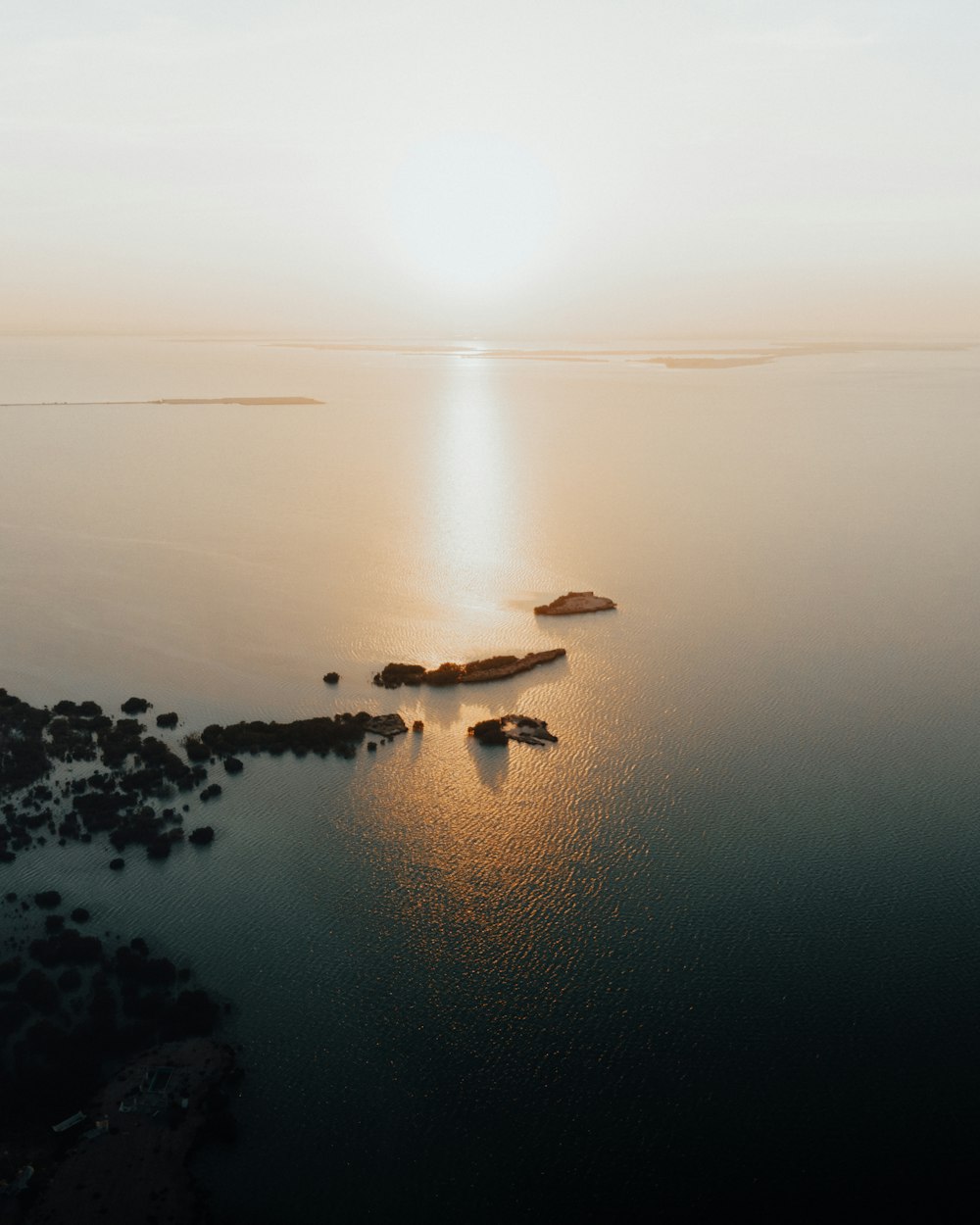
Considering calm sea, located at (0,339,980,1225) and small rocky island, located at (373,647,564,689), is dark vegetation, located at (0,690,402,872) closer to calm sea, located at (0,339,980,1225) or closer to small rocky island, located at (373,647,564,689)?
calm sea, located at (0,339,980,1225)

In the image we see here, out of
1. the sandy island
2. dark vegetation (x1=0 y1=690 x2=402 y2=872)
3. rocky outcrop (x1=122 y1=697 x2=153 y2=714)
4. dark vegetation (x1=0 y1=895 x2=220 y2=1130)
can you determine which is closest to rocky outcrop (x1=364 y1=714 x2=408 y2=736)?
dark vegetation (x1=0 y1=690 x2=402 y2=872)

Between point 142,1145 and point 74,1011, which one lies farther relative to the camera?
point 74,1011

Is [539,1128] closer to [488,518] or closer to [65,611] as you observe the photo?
[65,611]

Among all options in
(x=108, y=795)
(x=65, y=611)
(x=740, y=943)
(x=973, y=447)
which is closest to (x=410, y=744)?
(x=108, y=795)

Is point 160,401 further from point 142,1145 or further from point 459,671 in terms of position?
point 142,1145

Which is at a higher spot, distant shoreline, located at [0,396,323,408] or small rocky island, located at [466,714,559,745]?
distant shoreline, located at [0,396,323,408]

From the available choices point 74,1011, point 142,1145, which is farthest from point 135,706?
point 142,1145
